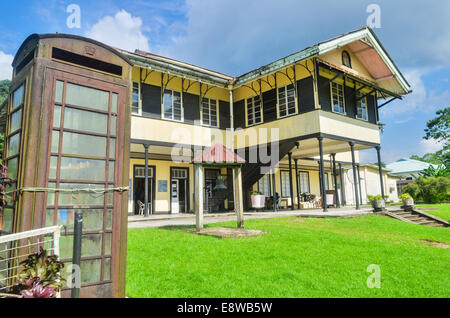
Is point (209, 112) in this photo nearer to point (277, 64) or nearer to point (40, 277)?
point (277, 64)

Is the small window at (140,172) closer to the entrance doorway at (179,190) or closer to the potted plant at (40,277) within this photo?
the entrance doorway at (179,190)

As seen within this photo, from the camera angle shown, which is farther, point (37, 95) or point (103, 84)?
point (103, 84)

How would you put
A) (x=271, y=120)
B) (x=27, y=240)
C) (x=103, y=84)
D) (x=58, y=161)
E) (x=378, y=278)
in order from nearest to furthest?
(x=27, y=240) < (x=58, y=161) < (x=103, y=84) < (x=378, y=278) < (x=271, y=120)

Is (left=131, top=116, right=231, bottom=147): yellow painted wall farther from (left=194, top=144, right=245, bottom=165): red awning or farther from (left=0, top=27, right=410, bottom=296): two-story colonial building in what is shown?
(left=194, top=144, right=245, bottom=165): red awning

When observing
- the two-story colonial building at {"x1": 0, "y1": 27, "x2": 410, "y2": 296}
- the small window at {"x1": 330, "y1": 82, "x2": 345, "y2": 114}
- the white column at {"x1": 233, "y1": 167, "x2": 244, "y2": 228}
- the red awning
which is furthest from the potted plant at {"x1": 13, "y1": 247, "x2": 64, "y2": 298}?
the small window at {"x1": 330, "y1": 82, "x2": 345, "y2": 114}

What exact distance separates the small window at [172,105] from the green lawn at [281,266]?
7.68 metres

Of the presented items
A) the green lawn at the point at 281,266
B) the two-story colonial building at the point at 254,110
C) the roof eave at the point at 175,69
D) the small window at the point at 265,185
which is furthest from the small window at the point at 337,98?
the green lawn at the point at 281,266

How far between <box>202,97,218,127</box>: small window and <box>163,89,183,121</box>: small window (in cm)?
146

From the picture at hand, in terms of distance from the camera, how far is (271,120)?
14.5 metres

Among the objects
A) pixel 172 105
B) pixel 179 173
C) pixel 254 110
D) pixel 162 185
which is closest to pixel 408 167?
pixel 254 110

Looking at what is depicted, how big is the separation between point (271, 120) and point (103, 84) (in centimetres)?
1158
